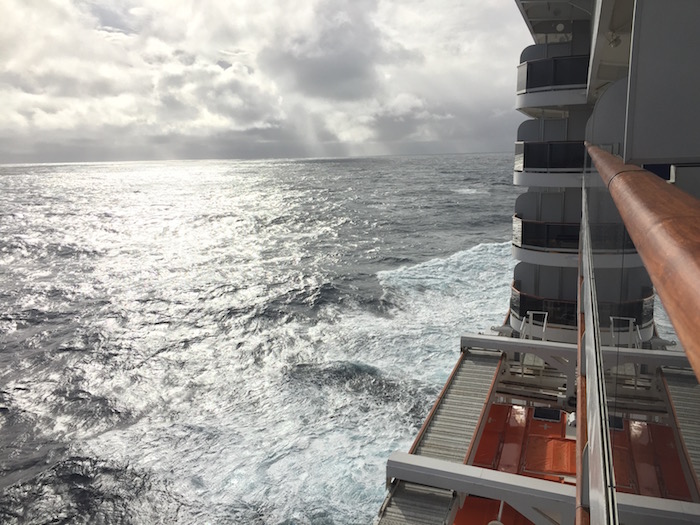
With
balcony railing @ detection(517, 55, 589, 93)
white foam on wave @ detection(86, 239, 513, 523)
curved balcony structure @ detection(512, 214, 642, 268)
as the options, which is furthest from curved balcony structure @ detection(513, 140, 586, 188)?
white foam on wave @ detection(86, 239, 513, 523)

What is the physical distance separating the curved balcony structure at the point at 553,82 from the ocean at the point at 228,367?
39.8ft

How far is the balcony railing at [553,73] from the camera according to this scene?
16.4 meters

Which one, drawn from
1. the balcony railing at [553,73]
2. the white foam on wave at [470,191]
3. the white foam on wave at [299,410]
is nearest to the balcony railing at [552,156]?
the balcony railing at [553,73]

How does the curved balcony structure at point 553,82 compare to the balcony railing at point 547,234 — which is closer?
the curved balcony structure at point 553,82

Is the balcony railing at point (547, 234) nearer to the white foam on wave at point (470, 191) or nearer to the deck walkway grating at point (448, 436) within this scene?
the deck walkway grating at point (448, 436)

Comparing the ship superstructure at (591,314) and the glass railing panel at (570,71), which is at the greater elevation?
the glass railing panel at (570,71)

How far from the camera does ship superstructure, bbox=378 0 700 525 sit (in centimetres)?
187

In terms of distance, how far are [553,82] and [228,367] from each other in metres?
19.3

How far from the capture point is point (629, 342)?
3.41 meters

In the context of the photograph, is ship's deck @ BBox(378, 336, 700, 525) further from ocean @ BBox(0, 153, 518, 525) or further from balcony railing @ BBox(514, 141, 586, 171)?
balcony railing @ BBox(514, 141, 586, 171)

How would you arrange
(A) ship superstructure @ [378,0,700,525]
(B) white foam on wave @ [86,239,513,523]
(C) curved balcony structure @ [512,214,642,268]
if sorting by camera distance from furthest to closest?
(C) curved balcony structure @ [512,214,642,268] → (B) white foam on wave @ [86,239,513,523] → (A) ship superstructure @ [378,0,700,525]

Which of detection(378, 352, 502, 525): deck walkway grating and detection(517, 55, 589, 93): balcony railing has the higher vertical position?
detection(517, 55, 589, 93): balcony railing

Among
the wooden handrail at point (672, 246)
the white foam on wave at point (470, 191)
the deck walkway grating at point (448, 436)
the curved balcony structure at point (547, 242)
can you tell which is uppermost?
the wooden handrail at point (672, 246)

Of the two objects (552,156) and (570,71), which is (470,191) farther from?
(570,71)
